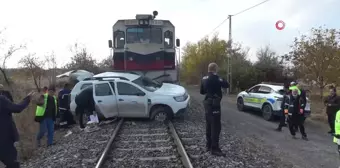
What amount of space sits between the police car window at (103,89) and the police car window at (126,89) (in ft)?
1.12

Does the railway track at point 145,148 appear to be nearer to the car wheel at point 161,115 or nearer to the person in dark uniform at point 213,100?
the car wheel at point 161,115

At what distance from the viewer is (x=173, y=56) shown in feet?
54.1

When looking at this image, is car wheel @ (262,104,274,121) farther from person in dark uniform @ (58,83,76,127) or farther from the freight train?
person in dark uniform @ (58,83,76,127)

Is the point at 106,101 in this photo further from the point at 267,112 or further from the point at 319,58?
the point at 319,58

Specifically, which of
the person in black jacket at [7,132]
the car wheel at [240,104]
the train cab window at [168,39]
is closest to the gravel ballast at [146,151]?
the person in black jacket at [7,132]

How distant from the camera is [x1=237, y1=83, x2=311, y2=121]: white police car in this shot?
15.0 meters

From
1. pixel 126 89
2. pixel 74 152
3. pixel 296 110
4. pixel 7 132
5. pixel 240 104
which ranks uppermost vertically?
pixel 126 89

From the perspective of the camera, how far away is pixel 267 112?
15664 mm

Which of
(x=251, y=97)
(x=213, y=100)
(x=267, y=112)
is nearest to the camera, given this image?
(x=213, y=100)

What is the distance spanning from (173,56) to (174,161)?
31.8ft

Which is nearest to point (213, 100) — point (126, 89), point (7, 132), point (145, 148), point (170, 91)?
point (145, 148)

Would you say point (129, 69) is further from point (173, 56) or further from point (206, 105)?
point (206, 105)

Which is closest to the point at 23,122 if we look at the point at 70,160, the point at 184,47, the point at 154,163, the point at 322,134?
the point at 70,160

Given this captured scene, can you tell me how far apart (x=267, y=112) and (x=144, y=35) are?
20.5 ft
